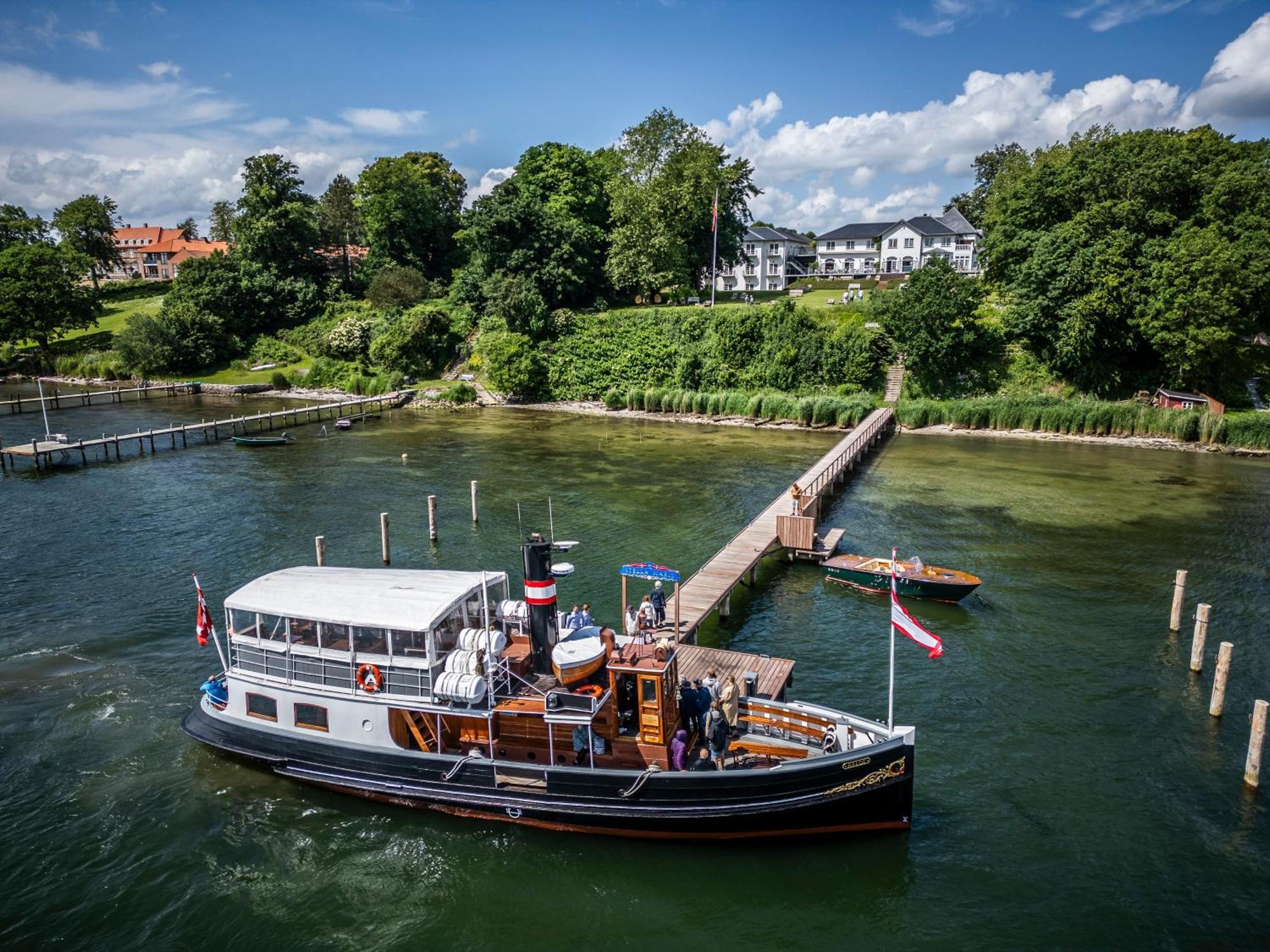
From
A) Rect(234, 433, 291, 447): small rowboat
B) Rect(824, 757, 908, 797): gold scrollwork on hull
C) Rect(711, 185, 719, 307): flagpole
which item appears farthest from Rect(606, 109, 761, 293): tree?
Rect(824, 757, 908, 797): gold scrollwork on hull

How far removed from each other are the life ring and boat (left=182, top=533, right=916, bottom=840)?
30 millimetres

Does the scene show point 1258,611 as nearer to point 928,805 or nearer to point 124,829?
point 928,805

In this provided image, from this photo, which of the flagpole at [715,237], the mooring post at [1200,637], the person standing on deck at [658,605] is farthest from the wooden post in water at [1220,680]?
the flagpole at [715,237]

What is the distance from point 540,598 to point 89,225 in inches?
5744

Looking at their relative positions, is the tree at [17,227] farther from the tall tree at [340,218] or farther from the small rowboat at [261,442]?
the small rowboat at [261,442]

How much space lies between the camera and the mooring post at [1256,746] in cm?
1814

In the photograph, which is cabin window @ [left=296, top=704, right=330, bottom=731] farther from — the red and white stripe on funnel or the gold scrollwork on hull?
the gold scrollwork on hull

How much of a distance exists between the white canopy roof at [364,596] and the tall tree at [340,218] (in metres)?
95.0

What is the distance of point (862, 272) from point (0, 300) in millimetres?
109662

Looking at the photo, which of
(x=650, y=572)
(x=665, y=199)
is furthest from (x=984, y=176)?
(x=650, y=572)

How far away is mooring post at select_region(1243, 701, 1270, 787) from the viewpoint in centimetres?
1814

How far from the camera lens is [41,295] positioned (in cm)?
9369

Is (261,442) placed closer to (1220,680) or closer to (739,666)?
(739,666)

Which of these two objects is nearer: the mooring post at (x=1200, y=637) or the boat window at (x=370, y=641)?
the boat window at (x=370, y=641)
